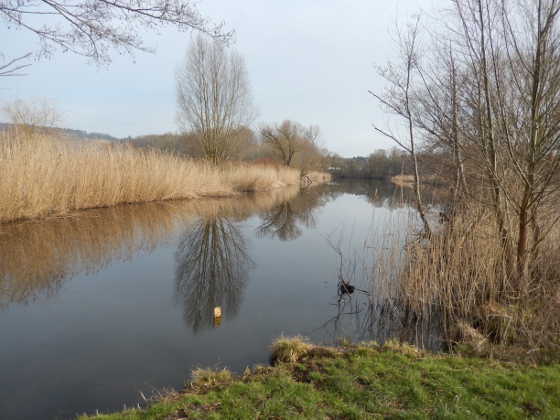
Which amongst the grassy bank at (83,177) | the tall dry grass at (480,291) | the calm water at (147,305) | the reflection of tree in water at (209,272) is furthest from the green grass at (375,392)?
the grassy bank at (83,177)

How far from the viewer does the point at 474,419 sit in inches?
77.4

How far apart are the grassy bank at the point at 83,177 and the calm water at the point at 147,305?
67cm

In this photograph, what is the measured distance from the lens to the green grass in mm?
2051

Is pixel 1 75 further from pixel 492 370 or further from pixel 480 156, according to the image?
pixel 480 156

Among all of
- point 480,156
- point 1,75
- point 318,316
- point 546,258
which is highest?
point 1,75

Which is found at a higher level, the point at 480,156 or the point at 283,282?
the point at 480,156

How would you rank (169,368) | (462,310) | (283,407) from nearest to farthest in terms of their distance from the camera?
(283,407), (169,368), (462,310)

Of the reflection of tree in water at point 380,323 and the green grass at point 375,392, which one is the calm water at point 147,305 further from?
the green grass at point 375,392

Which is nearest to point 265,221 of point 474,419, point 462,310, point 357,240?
point 357,240

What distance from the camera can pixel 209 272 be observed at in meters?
5.67

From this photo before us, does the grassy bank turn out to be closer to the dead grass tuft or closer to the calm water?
the calm water

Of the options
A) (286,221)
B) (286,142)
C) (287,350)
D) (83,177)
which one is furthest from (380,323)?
(286,142)

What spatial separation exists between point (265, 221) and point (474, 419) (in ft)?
29.2

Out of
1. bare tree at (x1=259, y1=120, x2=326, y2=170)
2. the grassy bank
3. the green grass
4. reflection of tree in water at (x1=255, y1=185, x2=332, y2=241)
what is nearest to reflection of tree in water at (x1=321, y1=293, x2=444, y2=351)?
the green grass
